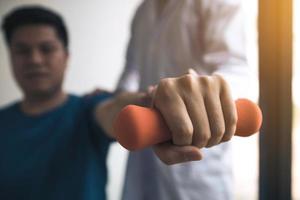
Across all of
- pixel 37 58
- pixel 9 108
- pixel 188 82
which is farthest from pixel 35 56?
pixel 188 82

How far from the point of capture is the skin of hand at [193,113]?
0.84 feet

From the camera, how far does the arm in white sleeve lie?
0.62 metres

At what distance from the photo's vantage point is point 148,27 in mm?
717

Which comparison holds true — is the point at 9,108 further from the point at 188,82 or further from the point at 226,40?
the point at 188,82

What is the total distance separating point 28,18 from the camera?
28.8 inches

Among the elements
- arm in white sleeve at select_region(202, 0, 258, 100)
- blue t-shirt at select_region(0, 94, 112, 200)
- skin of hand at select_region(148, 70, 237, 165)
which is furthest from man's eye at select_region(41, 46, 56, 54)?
skin of hand at select_region(148, 70, 237, 165)

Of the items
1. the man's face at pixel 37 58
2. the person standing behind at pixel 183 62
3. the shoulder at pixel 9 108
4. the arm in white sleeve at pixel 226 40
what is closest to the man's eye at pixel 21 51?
the man's face at pixel 37 58

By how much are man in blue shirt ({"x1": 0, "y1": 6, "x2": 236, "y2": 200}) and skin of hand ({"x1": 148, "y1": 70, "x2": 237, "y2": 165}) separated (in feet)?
1.44

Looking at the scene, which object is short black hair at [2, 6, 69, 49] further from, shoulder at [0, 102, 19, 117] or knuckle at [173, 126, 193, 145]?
knuckle at [173, 126, 193, 145]

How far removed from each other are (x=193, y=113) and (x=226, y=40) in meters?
0.41

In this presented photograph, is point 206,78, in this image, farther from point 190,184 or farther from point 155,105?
point 190,184

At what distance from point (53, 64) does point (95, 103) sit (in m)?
0.12

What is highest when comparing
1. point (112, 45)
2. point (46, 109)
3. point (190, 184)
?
point (112, 45)

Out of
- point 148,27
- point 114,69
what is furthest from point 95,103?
point 148,27
